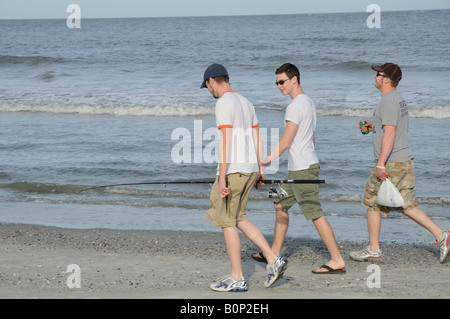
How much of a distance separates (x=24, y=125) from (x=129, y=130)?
110 inches

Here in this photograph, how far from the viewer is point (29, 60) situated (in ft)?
108

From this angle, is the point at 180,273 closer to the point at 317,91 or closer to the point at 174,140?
the point at 174,140

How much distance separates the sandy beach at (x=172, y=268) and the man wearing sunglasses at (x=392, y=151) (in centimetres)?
47

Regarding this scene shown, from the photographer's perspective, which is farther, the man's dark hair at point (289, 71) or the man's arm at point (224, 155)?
the man's dark hair at point (289, 71)

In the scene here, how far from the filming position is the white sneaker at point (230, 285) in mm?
4785

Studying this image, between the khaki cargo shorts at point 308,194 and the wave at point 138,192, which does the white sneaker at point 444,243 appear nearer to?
the khaki cargo shorts at point 308,194

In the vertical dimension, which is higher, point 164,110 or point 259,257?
point 164,110

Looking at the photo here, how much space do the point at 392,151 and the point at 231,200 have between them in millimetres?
1583

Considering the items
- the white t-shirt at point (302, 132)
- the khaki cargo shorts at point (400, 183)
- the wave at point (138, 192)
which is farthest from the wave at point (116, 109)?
the white t-shirt at point (302, 132)

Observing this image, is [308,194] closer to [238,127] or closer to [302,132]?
[302,132]
